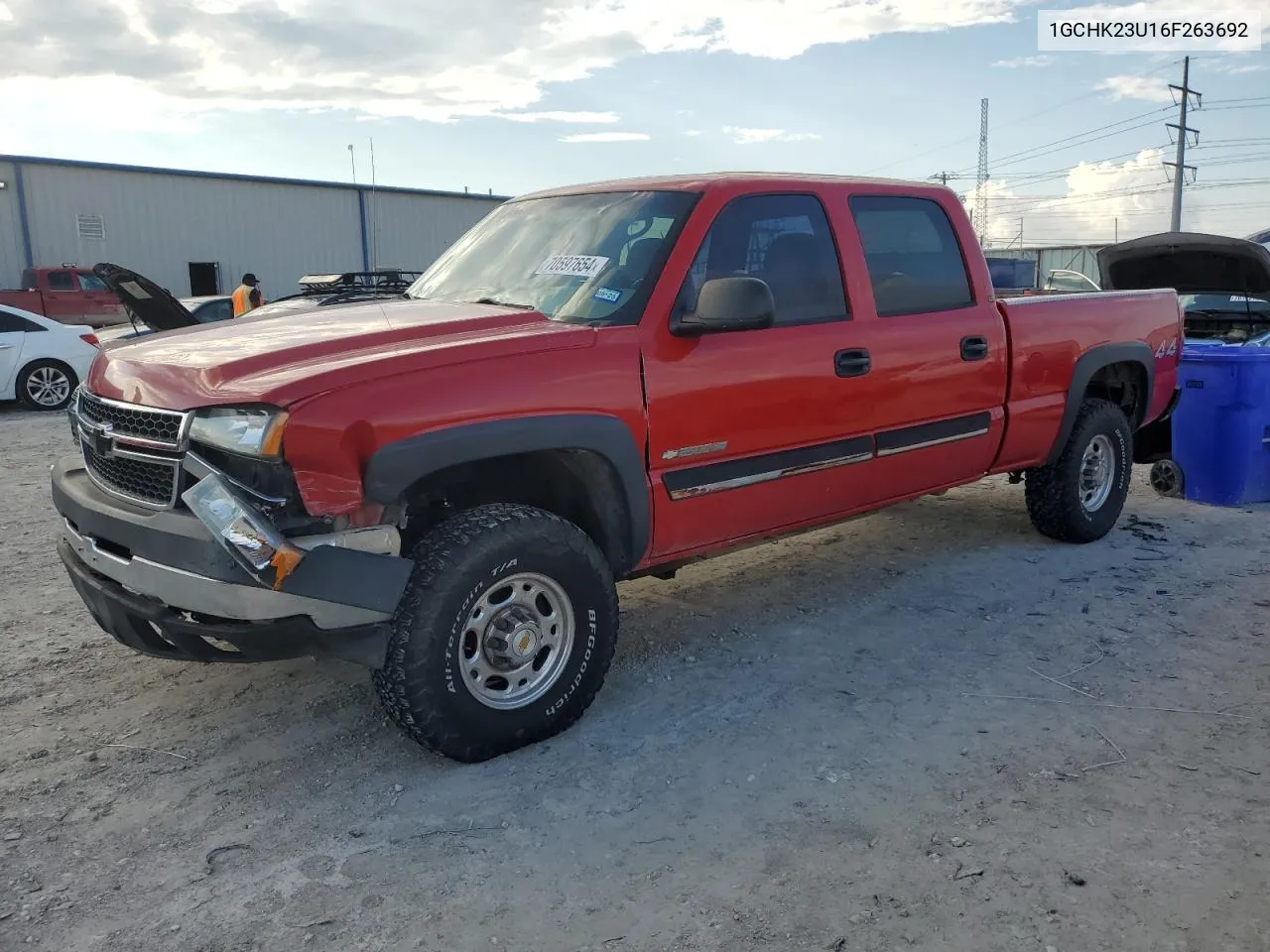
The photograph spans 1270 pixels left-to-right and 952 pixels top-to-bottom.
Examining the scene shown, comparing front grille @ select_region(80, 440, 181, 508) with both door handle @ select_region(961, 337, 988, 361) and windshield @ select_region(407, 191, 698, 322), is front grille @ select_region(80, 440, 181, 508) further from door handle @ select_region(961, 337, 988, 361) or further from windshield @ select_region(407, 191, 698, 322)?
door handle @ select_region(961, 337, 988, 361)

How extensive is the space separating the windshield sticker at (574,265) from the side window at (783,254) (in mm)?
365

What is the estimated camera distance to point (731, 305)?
11.4ft

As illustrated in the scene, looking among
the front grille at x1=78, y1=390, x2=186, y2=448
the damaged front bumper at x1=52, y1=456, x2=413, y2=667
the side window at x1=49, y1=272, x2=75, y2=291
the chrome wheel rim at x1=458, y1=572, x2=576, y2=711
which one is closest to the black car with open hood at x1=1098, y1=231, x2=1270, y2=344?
the chrome wheel rim at x1=458, y1=572, x2=576, y2=711

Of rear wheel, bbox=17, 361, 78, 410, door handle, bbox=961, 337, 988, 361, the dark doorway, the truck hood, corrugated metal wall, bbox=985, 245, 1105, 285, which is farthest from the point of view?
corrugated metal wall, bbox=985, 245, 1105, 285

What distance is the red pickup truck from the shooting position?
289 centimetres

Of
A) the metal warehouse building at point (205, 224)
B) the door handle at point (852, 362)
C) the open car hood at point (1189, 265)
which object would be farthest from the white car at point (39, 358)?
the metal warehouse building at point (205, 224)

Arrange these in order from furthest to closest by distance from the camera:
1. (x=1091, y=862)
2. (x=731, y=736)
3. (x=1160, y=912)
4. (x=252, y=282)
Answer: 1. (x=252, y=282)
2. (x=731, y=736)
3. (x=1091, y=862)
4. (x=1160, y=912)

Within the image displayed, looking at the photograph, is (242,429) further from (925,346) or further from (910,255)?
(910,255)

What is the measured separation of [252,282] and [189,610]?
13.9m

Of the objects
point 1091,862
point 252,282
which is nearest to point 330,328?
point 1091,862

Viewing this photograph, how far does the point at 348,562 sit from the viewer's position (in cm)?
288

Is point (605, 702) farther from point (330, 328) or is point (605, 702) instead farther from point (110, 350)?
point (110, 350)

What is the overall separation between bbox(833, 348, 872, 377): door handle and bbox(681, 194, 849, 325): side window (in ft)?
0.51

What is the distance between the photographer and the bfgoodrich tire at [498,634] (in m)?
3.07
